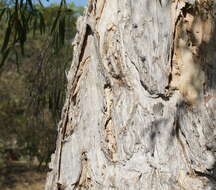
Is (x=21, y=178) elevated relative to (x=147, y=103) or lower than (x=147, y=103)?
lower

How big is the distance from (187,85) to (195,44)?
14 cm

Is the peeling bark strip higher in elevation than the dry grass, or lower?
higher

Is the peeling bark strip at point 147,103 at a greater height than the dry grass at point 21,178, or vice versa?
the peeling bark strip at point 147,103

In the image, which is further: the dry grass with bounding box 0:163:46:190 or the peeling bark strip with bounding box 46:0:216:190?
the dry grass with bounding box 0:163:46:190

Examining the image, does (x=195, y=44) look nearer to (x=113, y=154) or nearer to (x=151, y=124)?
(x=151, y=124)

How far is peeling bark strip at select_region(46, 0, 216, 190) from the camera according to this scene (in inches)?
63.6

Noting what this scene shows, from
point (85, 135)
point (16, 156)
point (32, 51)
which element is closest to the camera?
point (85, 135)

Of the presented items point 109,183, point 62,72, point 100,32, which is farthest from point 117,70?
point 62,72

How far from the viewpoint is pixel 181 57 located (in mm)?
1690

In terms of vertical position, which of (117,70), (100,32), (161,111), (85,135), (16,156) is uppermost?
(100,32)

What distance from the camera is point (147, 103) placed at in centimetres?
165

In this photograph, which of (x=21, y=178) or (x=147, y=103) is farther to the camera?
(x=21, y=178)

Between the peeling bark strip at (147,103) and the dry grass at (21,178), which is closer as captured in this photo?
the peeling bark strip at (147,103)

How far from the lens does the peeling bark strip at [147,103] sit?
1.62 m
